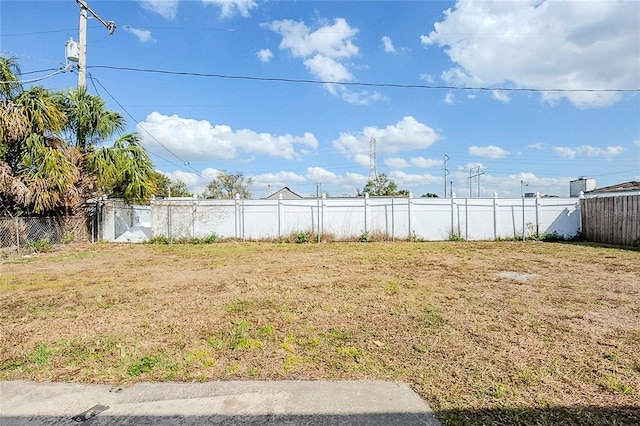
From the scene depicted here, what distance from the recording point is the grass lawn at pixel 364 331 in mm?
2289

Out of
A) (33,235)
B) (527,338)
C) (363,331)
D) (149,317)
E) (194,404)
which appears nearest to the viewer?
(194,404)

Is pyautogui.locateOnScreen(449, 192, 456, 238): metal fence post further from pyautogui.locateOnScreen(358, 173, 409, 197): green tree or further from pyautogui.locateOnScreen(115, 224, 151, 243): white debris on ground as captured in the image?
pyautogui.locateOnScreen(358, 173, 409, 197): green tree

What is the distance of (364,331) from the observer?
336 cm

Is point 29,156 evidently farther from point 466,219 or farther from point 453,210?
point 466,219

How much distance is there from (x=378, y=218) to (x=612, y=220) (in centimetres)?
774

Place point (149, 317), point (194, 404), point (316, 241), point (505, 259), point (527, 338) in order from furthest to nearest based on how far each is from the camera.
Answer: point (316, 241), point (505, 259), point (149, 317), point (527, 338), point (194, 404)

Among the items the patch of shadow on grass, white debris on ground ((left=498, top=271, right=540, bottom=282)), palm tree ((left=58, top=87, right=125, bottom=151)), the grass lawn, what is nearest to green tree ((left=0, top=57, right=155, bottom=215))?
palm tree ((left=58, top=87, right=125, bottom=151))

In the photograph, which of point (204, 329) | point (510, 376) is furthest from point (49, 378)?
point (510, 376)

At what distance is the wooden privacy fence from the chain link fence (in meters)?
17.6

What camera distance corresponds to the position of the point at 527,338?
310cm

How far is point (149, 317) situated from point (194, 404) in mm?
2082

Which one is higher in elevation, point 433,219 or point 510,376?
point 433,219

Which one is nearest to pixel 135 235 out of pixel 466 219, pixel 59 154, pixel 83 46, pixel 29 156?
pixel 59 154

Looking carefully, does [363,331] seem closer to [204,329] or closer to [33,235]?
[204,329]
